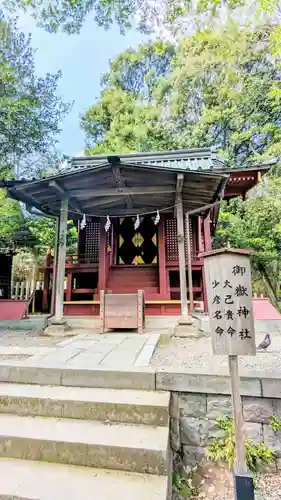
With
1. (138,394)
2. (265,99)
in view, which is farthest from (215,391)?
(265,99)

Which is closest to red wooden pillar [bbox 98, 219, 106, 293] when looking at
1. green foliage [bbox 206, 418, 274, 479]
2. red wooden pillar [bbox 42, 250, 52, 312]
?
red wooden pillar [bbox 42, 250, 52, 312]

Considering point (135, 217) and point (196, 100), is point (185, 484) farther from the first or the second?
point (196, 100)

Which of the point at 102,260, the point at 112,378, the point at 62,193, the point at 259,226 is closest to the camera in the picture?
the point at 112,378

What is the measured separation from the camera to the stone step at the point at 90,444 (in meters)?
1.72

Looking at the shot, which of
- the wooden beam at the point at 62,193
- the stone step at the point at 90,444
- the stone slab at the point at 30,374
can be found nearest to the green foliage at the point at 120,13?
the wooden beam at the point at 62,193

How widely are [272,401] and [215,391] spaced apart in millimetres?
458

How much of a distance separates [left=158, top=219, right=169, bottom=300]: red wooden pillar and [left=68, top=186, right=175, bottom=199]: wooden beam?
78.8 inches

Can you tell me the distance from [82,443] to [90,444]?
0.18ft

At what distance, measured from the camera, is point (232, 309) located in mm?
1930

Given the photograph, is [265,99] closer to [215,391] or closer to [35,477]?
[215,391]

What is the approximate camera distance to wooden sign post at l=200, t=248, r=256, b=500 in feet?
6.04

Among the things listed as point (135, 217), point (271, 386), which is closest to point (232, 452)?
point (271, 386)

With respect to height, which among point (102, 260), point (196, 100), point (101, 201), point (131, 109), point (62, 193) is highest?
point (196, 100)

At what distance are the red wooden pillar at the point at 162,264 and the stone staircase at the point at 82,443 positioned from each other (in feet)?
14.3
